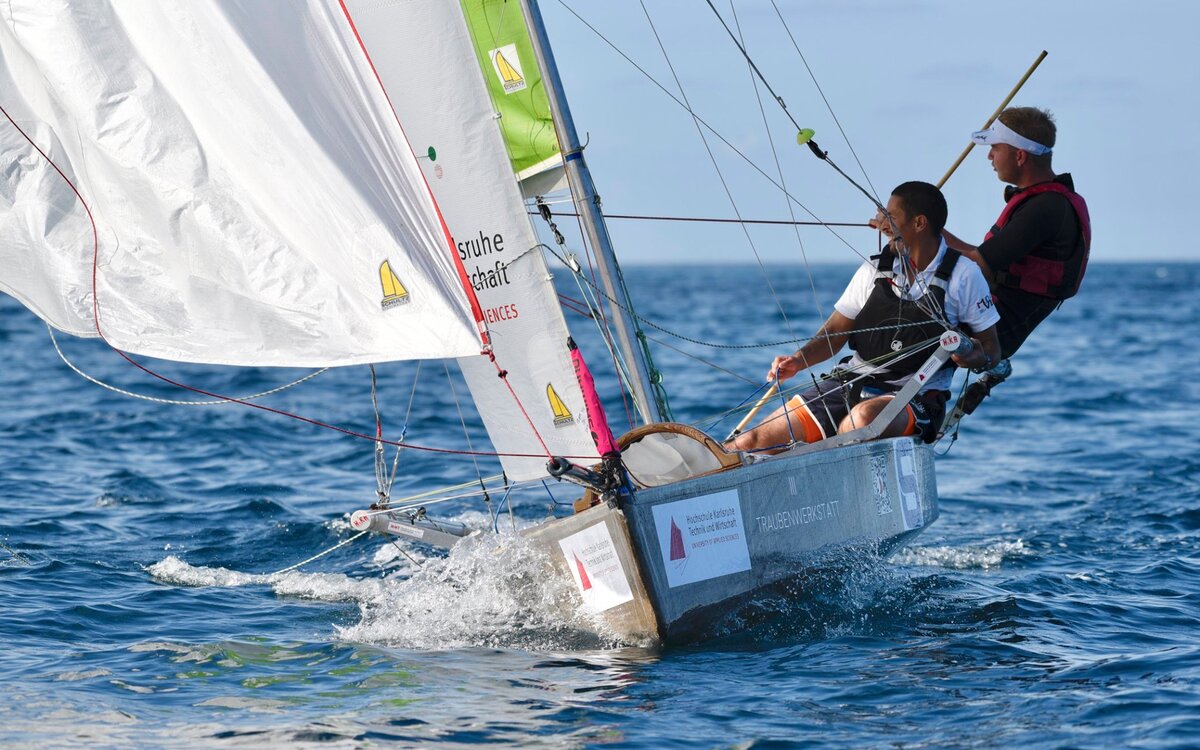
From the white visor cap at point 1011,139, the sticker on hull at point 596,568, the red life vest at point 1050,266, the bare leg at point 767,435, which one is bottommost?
the sticker on hull at point 596,568

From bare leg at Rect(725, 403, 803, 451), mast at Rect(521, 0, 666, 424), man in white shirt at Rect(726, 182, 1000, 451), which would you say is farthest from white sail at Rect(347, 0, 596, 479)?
man in white shirt at Rect(726, 182, 1000, 451)

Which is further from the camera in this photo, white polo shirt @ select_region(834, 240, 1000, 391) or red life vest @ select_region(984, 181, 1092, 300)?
red life vest @ select_region(984, 181, 1092, 300)

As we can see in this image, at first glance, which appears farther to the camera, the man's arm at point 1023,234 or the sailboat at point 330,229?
the man's arm at point 1023,234

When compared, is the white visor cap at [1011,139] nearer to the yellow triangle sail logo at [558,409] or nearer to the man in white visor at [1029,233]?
the man in white visor at [1029,233]

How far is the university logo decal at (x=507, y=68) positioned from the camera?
19.1 ft

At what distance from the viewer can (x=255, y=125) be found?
190 inches

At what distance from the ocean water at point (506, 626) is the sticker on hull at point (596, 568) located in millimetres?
191

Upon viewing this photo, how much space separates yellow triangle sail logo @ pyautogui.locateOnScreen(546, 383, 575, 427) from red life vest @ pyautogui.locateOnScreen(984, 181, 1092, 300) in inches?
85.3

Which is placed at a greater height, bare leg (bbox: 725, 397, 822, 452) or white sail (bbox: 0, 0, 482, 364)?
white sail (bbox: 0, 0, 482, 364)

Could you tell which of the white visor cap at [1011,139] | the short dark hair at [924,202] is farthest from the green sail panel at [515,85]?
the white visor cap at [1011,139]

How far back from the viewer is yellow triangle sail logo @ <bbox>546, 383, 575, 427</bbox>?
5770 millimetres

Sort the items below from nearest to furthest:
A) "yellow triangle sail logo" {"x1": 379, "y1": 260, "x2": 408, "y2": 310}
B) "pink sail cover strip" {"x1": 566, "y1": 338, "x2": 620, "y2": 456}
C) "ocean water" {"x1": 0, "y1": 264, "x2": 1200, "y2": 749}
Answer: "ocean water" {"x1": 0, "y1": 264, "x2": 1200, "y2": 749}, "yellow triangle sail logo" {"x1": 379, "y1": 260, "x2": 408, "y2": 310}, "pink sail cover strip" {"x1": 566, "y1": 338, "x2": 620, "y2": 456}

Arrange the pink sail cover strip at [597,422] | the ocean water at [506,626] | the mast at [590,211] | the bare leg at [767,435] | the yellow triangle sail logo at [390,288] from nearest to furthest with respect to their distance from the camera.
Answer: the ocean water at [506,626] → the yellow triangle sail logo at [390,288] → the pink sail cover strip at [597,422] → the mast at [590,211] → the bare leg at [767,435]

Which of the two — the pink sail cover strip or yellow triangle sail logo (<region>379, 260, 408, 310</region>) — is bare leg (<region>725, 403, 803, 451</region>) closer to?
the pink sail cover strip
